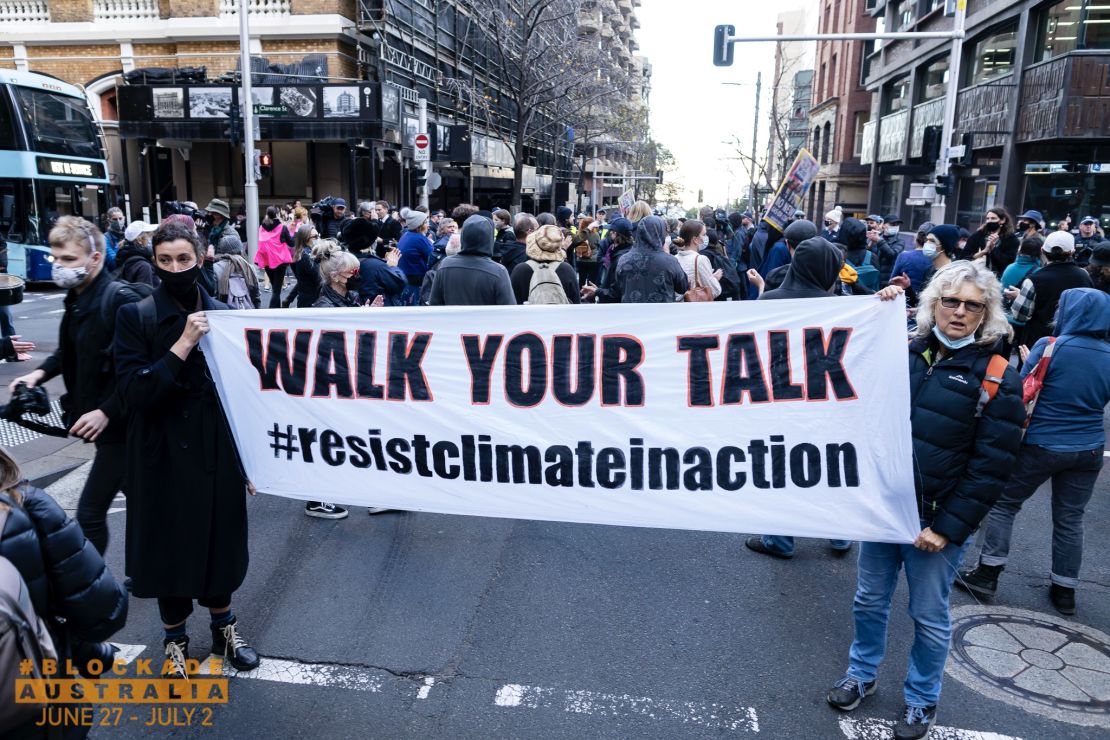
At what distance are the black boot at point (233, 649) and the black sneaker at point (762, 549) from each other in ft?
9.54

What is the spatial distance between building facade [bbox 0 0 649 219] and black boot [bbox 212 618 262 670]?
2310cm

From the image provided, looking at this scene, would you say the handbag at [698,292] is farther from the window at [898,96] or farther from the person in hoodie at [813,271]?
the window at [898,96]

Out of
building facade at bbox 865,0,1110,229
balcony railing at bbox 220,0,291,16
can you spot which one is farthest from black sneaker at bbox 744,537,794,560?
balcony railing at bbox 220,0,291,16

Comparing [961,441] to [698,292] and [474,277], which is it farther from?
[698,292]

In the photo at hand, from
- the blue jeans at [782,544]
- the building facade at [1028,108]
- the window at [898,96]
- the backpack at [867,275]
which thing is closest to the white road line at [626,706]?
the blue jeans at [782,544]

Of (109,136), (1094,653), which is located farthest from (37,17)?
(1094,653)

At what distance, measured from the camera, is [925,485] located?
10.5ft

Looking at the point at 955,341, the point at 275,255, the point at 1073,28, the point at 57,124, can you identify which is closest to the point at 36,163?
the point at 57,124

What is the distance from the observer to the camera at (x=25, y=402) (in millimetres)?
3705

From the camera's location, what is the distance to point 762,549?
200 inches

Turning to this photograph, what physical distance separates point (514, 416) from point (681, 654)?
1373 millimetres

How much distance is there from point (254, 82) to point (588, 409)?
25.6 m

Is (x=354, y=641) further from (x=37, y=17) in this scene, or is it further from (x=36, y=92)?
(x=37, y=17)

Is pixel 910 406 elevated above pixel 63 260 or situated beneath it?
situated beneath
